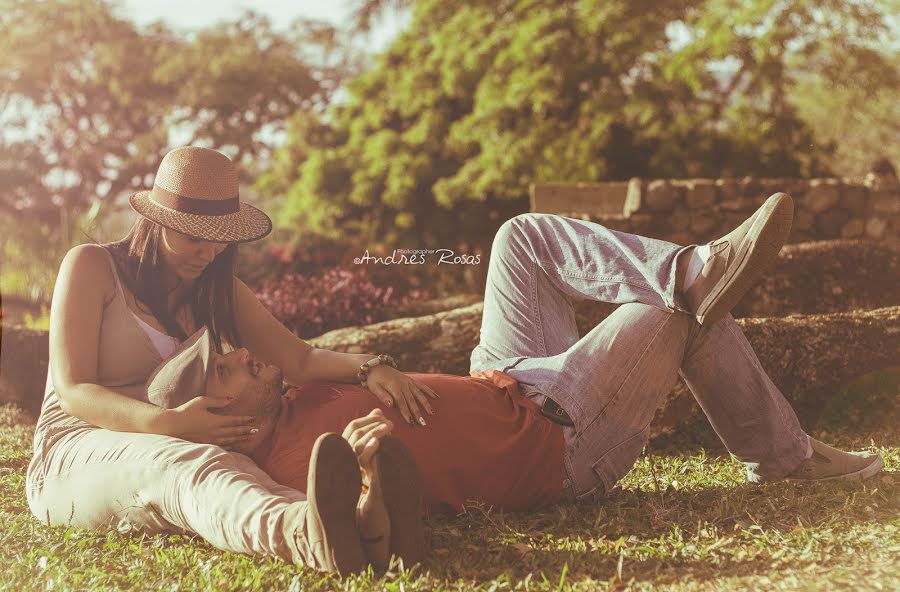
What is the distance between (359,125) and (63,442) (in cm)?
978

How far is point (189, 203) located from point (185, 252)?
0.56ft

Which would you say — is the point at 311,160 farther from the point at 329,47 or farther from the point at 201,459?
the point at 201,459

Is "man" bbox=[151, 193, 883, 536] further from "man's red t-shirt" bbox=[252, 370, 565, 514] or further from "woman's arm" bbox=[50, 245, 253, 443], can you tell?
"woman's arm" bbox=[50, 245, 253, 443]

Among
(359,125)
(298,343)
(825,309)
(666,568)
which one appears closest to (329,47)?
(359,125)

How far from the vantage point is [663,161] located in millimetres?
10195

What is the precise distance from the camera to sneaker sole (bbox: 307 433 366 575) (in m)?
2.13

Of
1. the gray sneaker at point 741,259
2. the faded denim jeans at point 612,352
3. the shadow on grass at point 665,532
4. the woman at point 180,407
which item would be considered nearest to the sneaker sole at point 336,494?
the woman at point 180,407

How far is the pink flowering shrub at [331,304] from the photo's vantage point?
684 cm

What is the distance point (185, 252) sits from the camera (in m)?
3.08

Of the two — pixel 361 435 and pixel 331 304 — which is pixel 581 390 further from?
pixel 331 304

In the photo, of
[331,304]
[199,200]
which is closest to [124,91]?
[331,304]

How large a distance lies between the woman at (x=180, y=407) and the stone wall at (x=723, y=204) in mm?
4551

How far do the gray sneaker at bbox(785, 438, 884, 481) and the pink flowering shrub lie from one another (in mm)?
4007

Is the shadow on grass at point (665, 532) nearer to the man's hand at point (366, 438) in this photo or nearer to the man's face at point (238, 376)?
the man's hand at point (366, 438)
